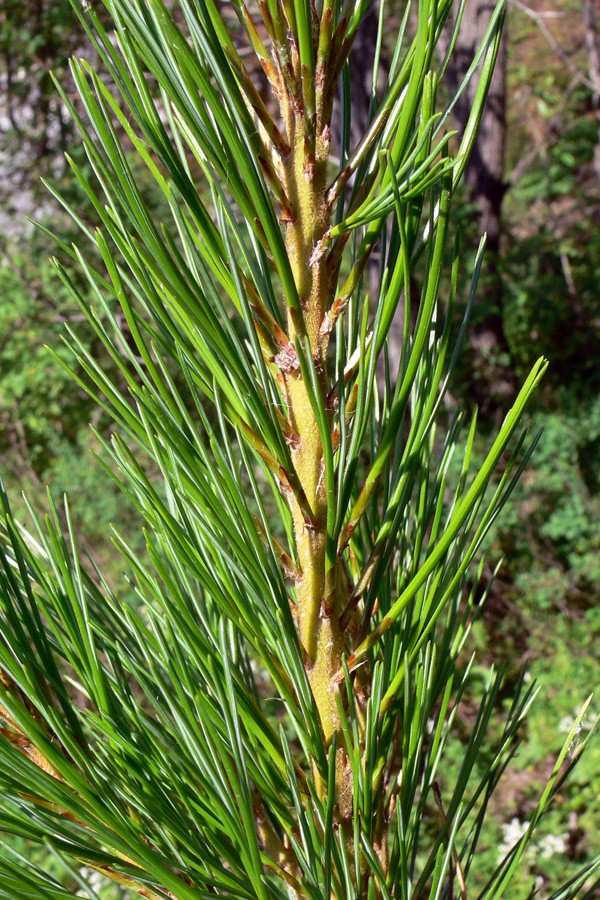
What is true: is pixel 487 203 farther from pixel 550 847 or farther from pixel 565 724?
pixel 550 847

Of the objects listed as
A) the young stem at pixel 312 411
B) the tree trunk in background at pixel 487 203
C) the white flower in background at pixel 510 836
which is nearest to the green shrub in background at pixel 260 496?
the young stem at pixel 312 411

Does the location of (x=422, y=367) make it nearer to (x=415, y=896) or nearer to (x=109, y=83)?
(x=415, y=896)

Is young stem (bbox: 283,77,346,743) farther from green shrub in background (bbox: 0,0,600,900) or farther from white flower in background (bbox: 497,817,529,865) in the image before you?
white flower in background (bbox: 497,817,529,865)

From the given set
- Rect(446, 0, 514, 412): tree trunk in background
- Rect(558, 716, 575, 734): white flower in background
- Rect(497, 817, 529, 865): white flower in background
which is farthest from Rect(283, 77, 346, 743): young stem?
Rect(446, 0, 514, 412): tree trunk in background

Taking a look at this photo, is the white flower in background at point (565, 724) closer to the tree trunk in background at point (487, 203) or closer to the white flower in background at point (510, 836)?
the white flower in background at point (510, 836)

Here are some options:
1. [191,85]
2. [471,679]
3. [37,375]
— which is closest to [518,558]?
[471,679]

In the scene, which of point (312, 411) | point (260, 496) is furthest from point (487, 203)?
point (260, 496)
